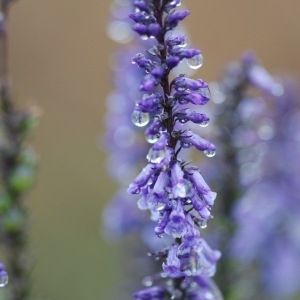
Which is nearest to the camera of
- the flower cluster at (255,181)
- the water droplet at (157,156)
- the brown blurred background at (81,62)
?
the water droplet at (157,156)

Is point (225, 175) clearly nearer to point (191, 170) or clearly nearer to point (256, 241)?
point (256, 241)

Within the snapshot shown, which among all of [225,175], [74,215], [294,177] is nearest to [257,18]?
[74,215]

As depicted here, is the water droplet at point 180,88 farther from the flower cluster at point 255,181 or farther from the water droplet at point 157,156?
the flower cluster at point 255,181

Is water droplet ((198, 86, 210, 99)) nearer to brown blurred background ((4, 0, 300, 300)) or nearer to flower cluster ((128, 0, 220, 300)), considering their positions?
flower cluster ((128, 0, 220, 300))

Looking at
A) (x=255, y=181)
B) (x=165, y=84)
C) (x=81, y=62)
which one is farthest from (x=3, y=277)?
(x=81, y=62)

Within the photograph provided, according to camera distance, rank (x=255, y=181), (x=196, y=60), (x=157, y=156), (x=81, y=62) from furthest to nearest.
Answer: (x=81, y=62)
(x=255, y=181)
(x=196, y=60)
(x=157, y=156)

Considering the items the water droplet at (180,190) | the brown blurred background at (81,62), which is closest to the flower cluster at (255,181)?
the water droplet at (180,190)

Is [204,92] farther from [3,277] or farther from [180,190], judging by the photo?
[3,277]

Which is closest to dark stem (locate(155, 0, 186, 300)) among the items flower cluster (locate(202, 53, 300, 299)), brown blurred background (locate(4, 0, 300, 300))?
flower cluster (locate(202, 53, 300, 299))
